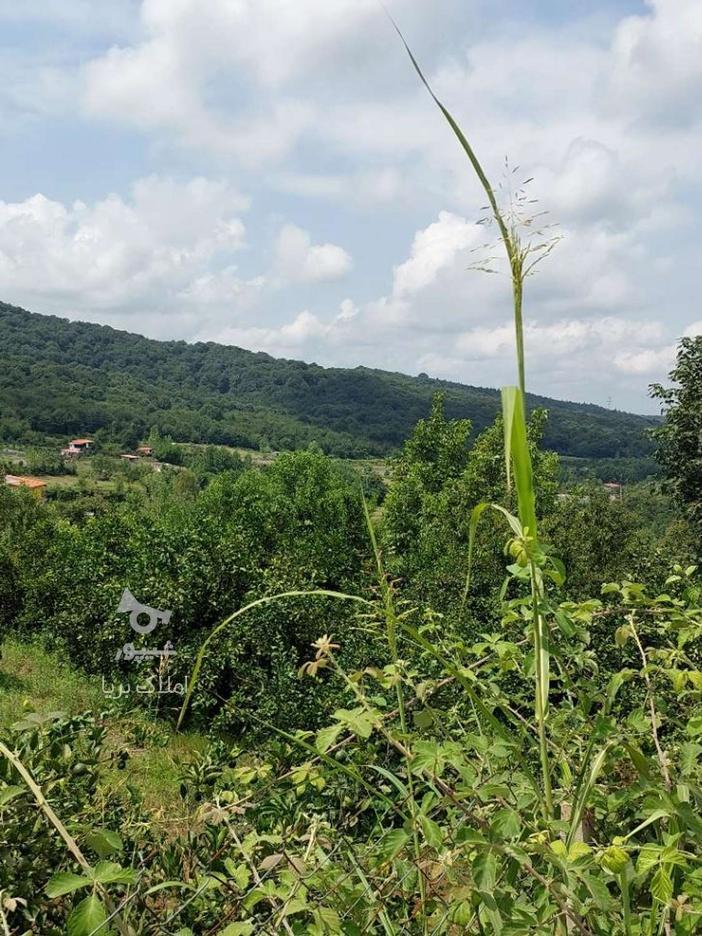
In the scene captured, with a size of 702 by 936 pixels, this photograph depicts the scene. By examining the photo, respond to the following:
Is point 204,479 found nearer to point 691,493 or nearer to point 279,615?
point 691,493

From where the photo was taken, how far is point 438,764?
1171 mm

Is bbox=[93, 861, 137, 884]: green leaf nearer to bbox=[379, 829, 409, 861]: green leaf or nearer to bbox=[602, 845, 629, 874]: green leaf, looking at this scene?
bbox=[379, 829, 409, 861]: green leaf

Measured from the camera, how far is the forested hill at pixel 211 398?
114 metres

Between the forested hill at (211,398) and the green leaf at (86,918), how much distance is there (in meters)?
84.1

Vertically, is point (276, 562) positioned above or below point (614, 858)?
below

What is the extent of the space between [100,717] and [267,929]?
4.00ft

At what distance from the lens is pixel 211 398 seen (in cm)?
15338

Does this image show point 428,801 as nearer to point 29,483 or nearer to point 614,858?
point 614,858

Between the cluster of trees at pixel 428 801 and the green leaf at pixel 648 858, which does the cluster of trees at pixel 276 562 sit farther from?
the green leaf at pixel 648 858

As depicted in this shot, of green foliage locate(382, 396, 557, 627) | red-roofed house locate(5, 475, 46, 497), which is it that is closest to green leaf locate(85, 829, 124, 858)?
green foliage locate(382, 396, 557, 627)

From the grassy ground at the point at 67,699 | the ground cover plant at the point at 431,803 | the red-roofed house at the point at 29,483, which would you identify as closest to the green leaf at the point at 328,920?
the ground cover plant at the point at 431,803

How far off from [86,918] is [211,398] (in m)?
156

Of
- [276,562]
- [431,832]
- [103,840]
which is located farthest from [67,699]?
[431,832]

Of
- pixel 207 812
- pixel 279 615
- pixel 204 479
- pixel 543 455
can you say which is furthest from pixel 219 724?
pixel 204 479
